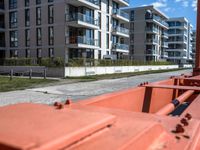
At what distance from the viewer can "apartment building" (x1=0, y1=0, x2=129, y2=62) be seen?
125 ft

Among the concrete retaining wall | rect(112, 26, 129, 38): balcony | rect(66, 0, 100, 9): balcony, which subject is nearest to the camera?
the concrete retaining wall

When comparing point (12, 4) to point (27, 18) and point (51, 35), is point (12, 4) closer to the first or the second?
point (27, 18)

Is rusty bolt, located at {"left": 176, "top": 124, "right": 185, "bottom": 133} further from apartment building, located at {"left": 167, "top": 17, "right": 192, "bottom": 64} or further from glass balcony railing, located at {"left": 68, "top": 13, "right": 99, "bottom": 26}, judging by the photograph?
apartment building, located at {"left": 167, "top": 17, "right": 192, "bottom": 64}

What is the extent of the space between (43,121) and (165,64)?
72109 millimetres

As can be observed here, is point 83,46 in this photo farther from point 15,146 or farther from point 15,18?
point 15,146

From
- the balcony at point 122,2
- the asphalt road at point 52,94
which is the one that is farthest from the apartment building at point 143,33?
the asphalt road at point 52,94

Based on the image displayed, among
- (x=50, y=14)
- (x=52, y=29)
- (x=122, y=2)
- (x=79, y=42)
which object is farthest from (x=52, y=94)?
(x=122, y=2)

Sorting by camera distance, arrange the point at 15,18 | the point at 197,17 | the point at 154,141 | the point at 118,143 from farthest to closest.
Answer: the point at 15,18 < the point at 197,17 < the point at 154,141 < the point at 118,143

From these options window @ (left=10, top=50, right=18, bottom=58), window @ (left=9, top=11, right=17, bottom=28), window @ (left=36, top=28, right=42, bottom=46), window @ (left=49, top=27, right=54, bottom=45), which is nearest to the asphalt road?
window @ (left=49, top=27, right=54, bottom=45)

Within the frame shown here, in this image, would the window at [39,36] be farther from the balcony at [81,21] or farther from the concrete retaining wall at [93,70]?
the concrete retaining wall at [93,70]

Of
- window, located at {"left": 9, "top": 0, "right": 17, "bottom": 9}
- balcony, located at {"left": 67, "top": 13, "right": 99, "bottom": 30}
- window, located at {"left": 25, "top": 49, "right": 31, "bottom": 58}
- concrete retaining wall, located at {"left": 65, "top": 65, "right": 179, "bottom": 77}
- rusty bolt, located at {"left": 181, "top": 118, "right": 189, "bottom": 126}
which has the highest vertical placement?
window, located at {"left": 9, "top": 0, "right": 17, "bottom": 9}

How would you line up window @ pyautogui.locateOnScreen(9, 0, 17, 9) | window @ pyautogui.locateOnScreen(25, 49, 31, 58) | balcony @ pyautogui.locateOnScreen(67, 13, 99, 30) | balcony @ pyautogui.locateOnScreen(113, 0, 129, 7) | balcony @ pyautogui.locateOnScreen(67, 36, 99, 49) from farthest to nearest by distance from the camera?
balcony @ pyautogui.locateOnScreen(113, 0, 129, 7)
window @ pyautogui.locateOnScreen(9, 0, 17, 9)
window @ pyautogui.locateOnScreen(25, 49, 31, 58)
balcony @ pyautogui.locateOnScreen(67, 36, 99, 49)
balcony @ pyautogui.locateOnScreen(67, 13, 99, 30)

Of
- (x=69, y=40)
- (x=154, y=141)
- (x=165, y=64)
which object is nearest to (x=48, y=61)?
(x=69, y=40)

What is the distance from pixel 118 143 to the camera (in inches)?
55.1
